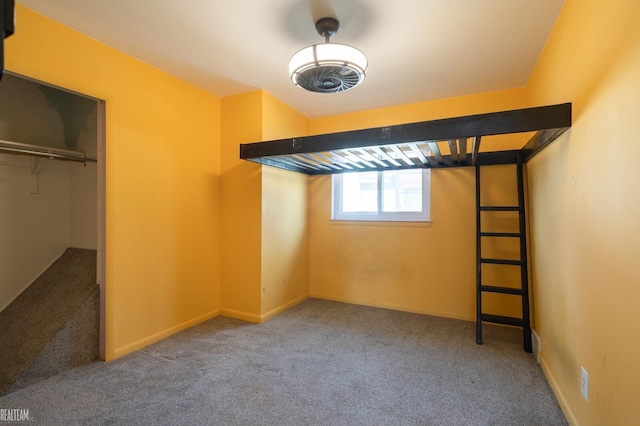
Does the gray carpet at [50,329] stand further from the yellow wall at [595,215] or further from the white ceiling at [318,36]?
the yellow wall at [595,215]

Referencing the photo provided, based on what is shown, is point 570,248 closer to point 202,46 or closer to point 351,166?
point 351,166

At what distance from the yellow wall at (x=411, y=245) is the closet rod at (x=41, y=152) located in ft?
8.74

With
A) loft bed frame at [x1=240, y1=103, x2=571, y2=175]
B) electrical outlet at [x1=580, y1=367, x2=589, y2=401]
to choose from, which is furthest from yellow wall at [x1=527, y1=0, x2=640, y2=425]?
loft bed frame at [x1=240, y1=103, x2=571, y2=175]

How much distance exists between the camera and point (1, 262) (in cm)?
295

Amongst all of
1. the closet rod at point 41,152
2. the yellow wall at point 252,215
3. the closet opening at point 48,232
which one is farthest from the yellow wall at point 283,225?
the closet rod at point 41,152

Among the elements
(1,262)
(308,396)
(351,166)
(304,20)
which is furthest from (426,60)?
(1,262)

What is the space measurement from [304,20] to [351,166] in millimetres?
1845

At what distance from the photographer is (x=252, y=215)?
3.26 m

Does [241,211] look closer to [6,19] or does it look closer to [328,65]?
[328,65]

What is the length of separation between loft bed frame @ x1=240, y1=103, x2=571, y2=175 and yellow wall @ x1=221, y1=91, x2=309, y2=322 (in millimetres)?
342

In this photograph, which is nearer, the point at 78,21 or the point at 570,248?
the point at 570,248

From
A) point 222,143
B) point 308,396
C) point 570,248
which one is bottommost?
point 308,396

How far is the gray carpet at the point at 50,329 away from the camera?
2.14 meters

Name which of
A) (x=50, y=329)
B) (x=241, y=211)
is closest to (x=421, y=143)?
(x=241, y=211)
